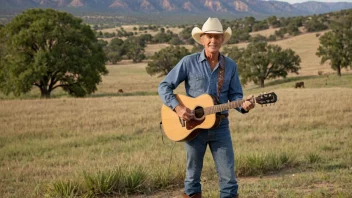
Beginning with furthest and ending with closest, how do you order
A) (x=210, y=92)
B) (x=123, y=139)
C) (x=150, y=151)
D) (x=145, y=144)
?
(x=123, y=139), (x=145, y=144), (x=150, y=151), (x=210, y=92)

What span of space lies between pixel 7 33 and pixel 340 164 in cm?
3092

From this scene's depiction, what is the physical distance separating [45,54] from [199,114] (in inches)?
1128

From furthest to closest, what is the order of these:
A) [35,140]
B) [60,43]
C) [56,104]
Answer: [60,43], [56,104], [35,140]

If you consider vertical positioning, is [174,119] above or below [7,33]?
below

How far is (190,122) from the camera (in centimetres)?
513

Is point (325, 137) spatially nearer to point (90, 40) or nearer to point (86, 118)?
point (86, 118)

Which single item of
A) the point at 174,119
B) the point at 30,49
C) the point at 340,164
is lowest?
the point at 340,164

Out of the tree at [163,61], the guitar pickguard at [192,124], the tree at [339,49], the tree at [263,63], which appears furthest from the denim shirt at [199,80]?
the tree at [163,61]

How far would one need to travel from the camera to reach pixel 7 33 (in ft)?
112

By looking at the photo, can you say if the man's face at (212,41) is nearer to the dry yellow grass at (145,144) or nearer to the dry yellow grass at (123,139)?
the dry yellow grass at (145,144)

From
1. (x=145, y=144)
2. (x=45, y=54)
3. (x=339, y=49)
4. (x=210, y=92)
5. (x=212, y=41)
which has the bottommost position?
(x=145, y=144)

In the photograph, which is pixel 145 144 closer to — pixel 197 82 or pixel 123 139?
pixel 123 139

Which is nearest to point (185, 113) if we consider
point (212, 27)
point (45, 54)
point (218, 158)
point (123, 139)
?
point (218, 158)

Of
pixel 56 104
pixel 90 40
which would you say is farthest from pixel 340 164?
pixel 90 40
